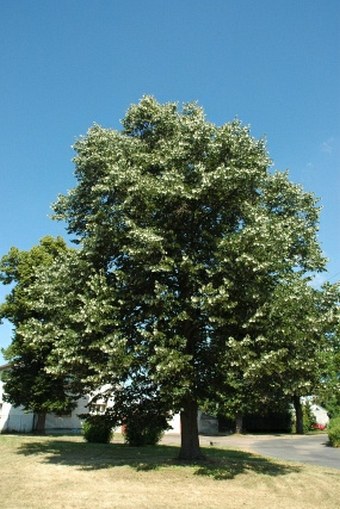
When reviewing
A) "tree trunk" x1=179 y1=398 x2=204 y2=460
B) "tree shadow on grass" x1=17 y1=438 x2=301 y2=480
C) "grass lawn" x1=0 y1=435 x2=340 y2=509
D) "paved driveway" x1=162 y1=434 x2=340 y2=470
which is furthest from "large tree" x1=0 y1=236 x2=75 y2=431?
"tree trunk" x1=179 y1=398 x2=204 y2=460

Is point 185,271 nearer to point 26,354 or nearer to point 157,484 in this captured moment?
point 157,484

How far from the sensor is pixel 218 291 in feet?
56.5

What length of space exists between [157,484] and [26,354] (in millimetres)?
25901

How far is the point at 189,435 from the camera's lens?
20.4m

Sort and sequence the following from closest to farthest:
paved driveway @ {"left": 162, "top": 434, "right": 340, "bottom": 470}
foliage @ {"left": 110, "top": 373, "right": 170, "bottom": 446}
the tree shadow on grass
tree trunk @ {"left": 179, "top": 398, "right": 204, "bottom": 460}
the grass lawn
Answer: the grass lawn, the tree shadow on grass, tree trunk @ {"left": 179, "top": 398, "right": 204, "bottom": 460}, foliage @ {"left": 110, "top": 373, "right": 170, "bottom": 446}, paved driveway @ {"left": 162, "top": 434, "right": 340, "bottom": 470}

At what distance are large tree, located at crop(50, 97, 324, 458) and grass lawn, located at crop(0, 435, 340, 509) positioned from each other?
2.76 m

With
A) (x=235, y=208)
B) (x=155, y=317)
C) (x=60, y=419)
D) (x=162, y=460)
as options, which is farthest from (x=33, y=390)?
(x=235, y=208)

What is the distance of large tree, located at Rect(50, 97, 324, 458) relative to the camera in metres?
17.6

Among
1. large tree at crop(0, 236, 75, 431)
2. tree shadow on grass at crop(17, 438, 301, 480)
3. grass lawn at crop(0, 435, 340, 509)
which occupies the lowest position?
grass lawn at crop(0, 435, 340, 509)

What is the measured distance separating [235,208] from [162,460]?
463 inches

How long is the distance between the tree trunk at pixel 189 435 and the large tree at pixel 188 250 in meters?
0.05

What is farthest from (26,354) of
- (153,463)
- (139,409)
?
(153,463)

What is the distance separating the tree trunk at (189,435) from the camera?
2006 centimetres

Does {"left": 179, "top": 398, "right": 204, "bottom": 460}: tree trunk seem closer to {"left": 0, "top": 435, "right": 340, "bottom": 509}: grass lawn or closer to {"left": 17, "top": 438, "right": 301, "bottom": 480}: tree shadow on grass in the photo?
{"left": 17, "top": 438, "right": 301, "bottom": 480}: tree shadow on grass
